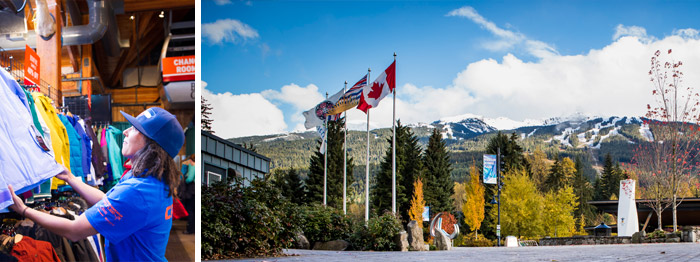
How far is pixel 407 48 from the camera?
30016 mm

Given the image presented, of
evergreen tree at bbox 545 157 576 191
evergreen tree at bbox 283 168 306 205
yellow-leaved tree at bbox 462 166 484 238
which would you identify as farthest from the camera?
evergreen tree at bbox 545 157 576 191

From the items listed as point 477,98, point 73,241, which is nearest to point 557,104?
point 477,98

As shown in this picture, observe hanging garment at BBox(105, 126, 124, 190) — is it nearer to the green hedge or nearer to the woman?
the woman

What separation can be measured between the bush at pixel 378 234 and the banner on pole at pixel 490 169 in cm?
1011

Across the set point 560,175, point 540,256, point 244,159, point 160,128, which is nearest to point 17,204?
point 160,128

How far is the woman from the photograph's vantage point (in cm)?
408

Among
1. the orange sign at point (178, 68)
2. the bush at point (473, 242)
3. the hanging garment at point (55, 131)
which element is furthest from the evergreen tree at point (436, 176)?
the hanging garment at point (55, 131)

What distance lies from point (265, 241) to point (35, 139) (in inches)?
126

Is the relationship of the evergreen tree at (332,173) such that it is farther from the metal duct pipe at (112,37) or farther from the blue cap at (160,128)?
the blue cap at (160,128)

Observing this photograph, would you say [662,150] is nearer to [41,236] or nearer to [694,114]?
[694,114]

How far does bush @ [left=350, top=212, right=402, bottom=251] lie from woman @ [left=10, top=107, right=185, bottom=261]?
6403 millimetres

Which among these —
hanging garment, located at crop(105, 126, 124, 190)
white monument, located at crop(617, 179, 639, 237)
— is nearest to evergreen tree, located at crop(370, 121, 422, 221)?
white monument, located at crop(617, 179, 639, 237)

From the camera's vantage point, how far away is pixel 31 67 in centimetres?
414

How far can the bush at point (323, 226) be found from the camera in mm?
11445
